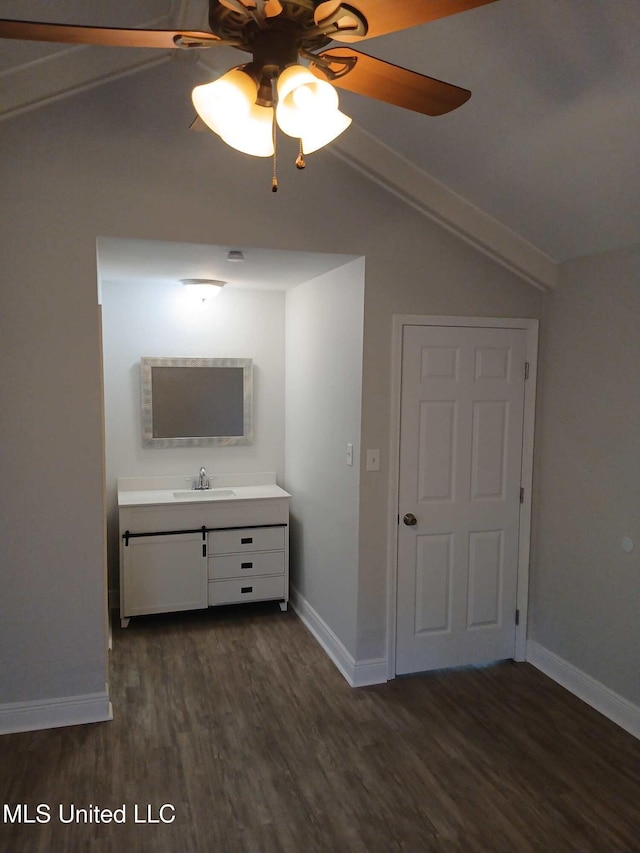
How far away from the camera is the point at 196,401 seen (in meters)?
4.42

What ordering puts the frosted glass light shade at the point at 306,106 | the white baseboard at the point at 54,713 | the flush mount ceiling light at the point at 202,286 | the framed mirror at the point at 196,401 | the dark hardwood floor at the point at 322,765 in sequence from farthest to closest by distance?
the framed mirror at the point at 196,401
the flush mount ceiling light at the point at 202,286
the white baseboard at the point at 54,713
the dark hardwood floor at the point at 322,765
the frosted glass light shade at the point at 306,106

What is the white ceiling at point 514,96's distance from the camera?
2049mm

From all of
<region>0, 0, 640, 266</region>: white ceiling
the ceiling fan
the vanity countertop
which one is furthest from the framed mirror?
the ceiling fan

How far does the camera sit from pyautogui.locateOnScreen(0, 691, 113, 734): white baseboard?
288 cm

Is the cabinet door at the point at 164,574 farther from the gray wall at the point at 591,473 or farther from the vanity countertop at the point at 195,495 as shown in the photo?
the gray wall at the point at 591,473

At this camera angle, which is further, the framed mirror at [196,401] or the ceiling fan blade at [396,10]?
the framed mirror at [196,401]

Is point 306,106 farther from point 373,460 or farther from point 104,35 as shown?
point 373,460

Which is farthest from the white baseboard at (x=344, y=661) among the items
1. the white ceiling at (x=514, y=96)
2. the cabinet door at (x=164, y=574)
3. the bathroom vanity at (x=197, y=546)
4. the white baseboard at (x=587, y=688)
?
the white ceiling at (x=514, y=96)

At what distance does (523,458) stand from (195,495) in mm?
2145

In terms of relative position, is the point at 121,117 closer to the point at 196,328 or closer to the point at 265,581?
the point at 196,328

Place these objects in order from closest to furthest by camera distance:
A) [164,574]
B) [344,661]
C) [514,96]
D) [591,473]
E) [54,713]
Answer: [514,96]
[54,713]
[591,473]
[344,661]
[164,574]

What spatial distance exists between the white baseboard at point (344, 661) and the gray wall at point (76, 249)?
130 centimetres

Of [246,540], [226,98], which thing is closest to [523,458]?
[246,540]

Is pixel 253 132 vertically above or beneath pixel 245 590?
above
